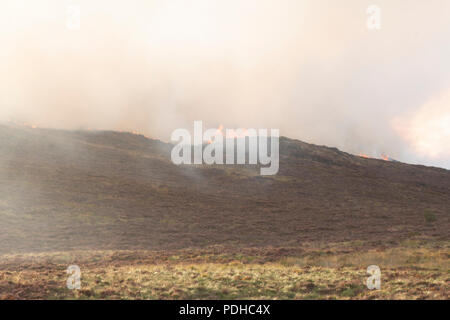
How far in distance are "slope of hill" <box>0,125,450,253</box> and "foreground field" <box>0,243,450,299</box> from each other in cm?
504

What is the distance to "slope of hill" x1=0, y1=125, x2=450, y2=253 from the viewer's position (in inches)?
1286

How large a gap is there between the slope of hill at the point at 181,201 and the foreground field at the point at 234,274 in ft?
16.5

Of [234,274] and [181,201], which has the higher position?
[181,201]

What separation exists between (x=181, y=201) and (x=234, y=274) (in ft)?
122

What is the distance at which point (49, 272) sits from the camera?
706 inches

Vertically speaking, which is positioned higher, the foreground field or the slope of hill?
the slope of hill

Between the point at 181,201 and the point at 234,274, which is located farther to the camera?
the point at 181,201

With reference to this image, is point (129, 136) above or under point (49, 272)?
above

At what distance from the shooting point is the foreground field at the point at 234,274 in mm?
12893

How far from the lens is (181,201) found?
A: 2089 inches

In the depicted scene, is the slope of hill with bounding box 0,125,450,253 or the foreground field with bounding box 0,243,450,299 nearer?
the foreground field with bounding box 0,243,450,299

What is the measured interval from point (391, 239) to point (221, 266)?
18.6 metres

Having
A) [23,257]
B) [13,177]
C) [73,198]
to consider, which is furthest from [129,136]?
[23,257]
